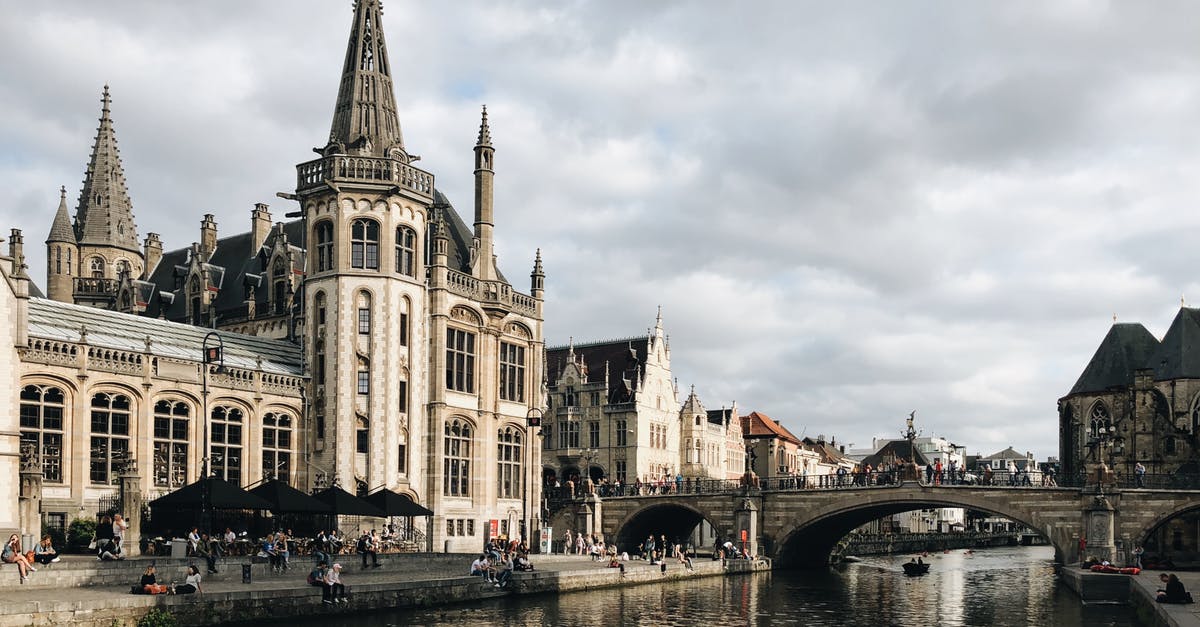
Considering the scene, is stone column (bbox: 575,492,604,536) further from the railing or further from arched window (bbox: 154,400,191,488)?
arched window (bbox: 154,400,191,488)

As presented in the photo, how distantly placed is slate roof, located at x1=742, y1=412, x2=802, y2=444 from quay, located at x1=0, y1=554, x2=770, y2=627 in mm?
79926

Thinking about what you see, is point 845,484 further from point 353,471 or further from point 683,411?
point 683,411

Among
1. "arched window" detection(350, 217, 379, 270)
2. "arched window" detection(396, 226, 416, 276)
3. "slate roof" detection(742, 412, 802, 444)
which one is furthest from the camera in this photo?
"slate roof" detection(742, 412, 802, 444)

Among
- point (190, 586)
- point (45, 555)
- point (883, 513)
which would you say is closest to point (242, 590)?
point (190, 586)

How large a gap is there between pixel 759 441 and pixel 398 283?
259 ft

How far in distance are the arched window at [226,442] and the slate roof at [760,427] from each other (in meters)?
83.1

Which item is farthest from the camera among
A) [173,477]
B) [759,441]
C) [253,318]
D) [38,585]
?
[759,441]

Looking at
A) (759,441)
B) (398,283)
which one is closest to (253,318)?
(398,283)

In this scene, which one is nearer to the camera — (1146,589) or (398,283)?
(1146,589)

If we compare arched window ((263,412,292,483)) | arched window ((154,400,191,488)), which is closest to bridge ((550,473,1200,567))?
arched window ((263,412,292,483))

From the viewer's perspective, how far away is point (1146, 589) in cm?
4234

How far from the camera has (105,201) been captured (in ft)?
250

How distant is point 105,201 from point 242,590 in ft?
155

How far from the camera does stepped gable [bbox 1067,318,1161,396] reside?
90.9 meters
